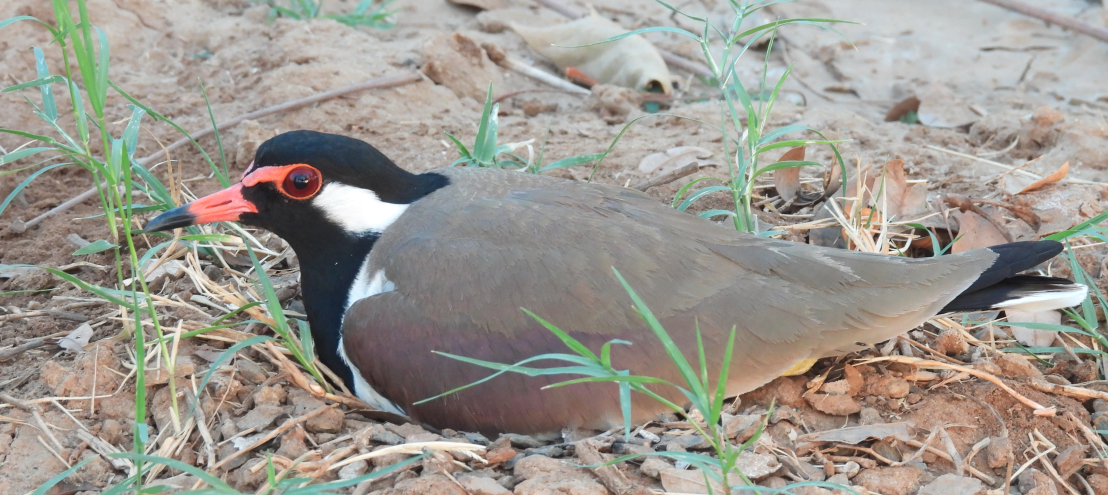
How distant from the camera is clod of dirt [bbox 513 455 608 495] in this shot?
2.31 m

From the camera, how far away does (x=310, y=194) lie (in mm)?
2961

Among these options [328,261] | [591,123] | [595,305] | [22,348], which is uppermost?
[595,305]

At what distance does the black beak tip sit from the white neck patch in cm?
39

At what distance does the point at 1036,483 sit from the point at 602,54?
368 centimetres

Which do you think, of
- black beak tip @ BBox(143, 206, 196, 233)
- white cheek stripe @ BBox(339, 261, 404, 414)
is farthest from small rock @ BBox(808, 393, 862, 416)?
black beak tip @ BBox(143, 206, 196, 233)

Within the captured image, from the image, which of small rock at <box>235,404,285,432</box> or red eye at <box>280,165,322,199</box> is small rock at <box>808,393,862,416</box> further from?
red eye at <box>280,165,322,199</box>

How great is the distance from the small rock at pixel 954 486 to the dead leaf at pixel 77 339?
268 centimetres

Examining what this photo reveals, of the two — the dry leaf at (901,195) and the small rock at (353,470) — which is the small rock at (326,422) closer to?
the small rock at (353,470)

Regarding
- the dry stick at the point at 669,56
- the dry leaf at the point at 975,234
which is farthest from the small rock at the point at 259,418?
the dry stick at the point at 669,56

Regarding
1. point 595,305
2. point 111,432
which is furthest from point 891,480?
point 111,432

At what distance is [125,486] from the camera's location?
2230mm

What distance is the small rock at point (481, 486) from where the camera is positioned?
229 cm

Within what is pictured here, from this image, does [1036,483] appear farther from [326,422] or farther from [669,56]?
[669,56]

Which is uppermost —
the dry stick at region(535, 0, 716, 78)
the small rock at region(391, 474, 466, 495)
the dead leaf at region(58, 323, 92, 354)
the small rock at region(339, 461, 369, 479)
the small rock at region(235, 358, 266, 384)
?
the dry stick at region(535, 0, 716, 78)
